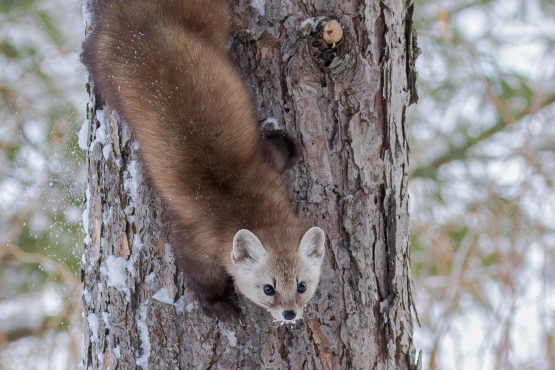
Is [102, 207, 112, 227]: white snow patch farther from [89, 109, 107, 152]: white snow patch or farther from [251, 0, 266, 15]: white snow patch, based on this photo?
[251, 0, 266, 15]: white snow patch

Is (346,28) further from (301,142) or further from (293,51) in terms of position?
(301,142)

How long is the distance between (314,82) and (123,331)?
163 cm

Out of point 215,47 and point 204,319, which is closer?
point 204,319

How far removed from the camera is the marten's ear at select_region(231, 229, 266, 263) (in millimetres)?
2695

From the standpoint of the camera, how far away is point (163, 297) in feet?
9.13

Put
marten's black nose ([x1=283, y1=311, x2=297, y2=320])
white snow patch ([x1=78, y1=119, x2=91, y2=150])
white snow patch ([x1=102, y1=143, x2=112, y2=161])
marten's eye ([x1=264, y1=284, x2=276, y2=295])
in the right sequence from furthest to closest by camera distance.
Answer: white snow patch ([x1=78, y1=119, x2=91, y2=150]) < white snow patch ([x1=102, y1=143, x2=112, y2=161]) < marten's eye ([x1=264, y1=284, x2=276, y2=295]) < marten's black nose ([x1=283, y1=311, x2=297, y2=320])

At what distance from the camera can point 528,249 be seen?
5332 millimetres

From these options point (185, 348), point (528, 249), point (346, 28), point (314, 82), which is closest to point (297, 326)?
point (185, 348)

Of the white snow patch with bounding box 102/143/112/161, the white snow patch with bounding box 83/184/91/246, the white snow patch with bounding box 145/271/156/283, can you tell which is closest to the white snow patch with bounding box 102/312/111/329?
the white snow patch with bounding box 145/271/156/283

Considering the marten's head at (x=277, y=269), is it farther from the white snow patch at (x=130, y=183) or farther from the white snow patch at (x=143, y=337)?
the white snow patch at (x=130, y=183)

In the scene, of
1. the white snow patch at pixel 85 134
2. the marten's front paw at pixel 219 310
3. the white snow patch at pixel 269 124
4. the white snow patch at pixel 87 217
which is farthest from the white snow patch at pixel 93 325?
the white snow patch at pixel 269 124

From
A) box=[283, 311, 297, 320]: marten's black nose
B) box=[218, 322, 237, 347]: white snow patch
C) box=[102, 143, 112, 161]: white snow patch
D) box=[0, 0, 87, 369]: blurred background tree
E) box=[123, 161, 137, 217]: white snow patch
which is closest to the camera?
box=[283, 311, 297, 320]: marten's black nose

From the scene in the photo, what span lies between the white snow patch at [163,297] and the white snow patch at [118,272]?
0.17m

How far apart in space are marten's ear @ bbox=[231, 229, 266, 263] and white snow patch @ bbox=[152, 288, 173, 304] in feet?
1.25
